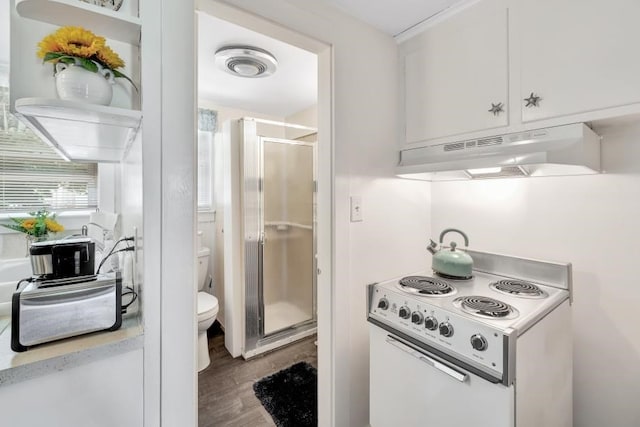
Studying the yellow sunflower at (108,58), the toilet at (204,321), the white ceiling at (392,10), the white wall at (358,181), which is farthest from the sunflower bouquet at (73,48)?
the toilet at (204,321)

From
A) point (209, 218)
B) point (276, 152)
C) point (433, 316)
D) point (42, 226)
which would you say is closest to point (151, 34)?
point (42, 226)

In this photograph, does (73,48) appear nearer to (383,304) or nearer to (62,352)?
(62,352)

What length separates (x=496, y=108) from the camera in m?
1.31

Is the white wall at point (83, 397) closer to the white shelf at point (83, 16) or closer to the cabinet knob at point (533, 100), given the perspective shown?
the white shelf at point (83, 16)

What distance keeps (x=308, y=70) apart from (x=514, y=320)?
207cm

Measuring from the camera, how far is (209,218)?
295 cm

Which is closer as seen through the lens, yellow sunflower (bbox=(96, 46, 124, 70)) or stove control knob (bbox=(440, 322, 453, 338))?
yellow sunflower (bbox=(96, 46, 124, 70))

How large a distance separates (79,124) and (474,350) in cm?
146

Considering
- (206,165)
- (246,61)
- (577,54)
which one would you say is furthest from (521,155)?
(206,165)

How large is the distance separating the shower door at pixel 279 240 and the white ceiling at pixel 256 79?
0.48 metres

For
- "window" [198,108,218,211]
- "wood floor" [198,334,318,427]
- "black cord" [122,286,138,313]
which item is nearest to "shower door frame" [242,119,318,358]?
"wood floor" [198,334,318,427]

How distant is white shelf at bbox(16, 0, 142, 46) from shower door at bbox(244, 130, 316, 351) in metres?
1.43

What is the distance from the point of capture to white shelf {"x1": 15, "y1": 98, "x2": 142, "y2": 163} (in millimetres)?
727

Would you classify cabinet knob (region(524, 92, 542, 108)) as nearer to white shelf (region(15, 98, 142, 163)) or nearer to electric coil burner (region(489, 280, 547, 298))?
electric coil burner (region(489, 280, 547, 298))
